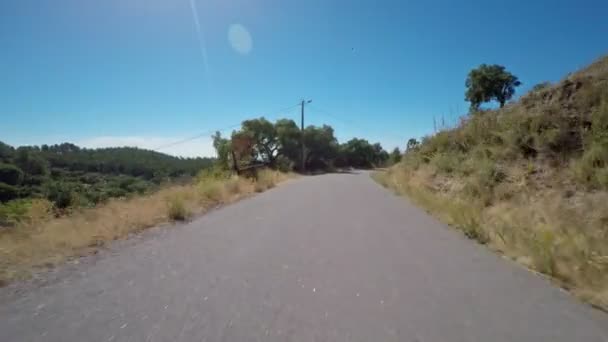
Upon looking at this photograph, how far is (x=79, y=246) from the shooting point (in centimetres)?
404

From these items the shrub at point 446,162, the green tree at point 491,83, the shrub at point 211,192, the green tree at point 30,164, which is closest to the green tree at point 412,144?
Answer: the shrub at point 446,162

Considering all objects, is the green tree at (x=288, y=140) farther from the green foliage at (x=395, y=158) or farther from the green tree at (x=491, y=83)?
the green tree at (x=491, y=83)

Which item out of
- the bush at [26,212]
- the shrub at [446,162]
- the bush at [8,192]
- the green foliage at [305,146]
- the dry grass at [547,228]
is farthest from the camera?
the green foliage at [305,146]

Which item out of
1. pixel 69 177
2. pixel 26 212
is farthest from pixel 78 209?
pixel 69 177

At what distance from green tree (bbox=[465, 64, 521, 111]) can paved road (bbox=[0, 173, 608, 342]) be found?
28.8m

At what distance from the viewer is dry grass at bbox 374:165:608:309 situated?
2.80 m

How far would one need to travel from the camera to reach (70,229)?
4598 millimetres

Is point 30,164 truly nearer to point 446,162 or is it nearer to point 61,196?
point 61,196

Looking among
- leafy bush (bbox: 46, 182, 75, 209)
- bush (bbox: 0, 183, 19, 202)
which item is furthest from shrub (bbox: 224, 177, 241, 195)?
bush (bbox: 0, 183, 19, 202)

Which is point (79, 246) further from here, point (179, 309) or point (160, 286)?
point (179, 309)

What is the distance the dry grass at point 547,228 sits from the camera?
280 centimetres

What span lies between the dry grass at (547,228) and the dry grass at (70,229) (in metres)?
6.18

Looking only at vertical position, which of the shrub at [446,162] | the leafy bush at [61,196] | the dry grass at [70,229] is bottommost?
the dry grass at [70,229]

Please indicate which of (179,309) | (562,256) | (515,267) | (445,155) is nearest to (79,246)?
(179,309)
